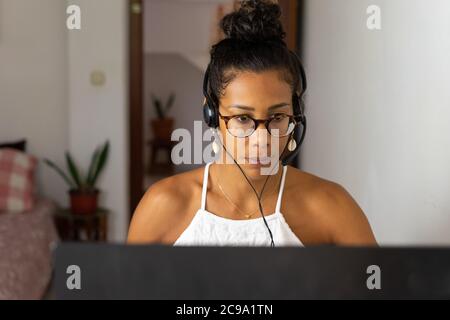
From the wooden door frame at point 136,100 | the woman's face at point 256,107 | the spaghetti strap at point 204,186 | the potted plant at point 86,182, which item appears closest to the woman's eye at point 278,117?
Answer: the woman's face at point 256,107

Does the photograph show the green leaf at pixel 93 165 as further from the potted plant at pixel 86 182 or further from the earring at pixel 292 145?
the earring at pixel 292 145

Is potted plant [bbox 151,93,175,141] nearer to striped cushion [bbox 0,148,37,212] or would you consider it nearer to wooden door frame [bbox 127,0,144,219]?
wooden door frame [bbox 127,0,144,219]

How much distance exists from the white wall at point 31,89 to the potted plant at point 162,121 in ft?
0.75

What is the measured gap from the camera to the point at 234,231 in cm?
66

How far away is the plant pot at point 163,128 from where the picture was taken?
0.77 metres

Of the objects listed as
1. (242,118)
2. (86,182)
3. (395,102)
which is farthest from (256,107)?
(86,182)

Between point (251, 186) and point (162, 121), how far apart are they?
186 mm

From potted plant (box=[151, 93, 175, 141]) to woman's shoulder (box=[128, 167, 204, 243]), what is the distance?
0.10 metres

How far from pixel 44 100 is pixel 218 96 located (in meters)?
0.47

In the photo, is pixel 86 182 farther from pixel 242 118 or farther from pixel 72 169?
pixel 242 118

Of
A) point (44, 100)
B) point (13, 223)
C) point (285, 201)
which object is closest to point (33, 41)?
point (44, 100)

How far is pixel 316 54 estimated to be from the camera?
765 millimetres
